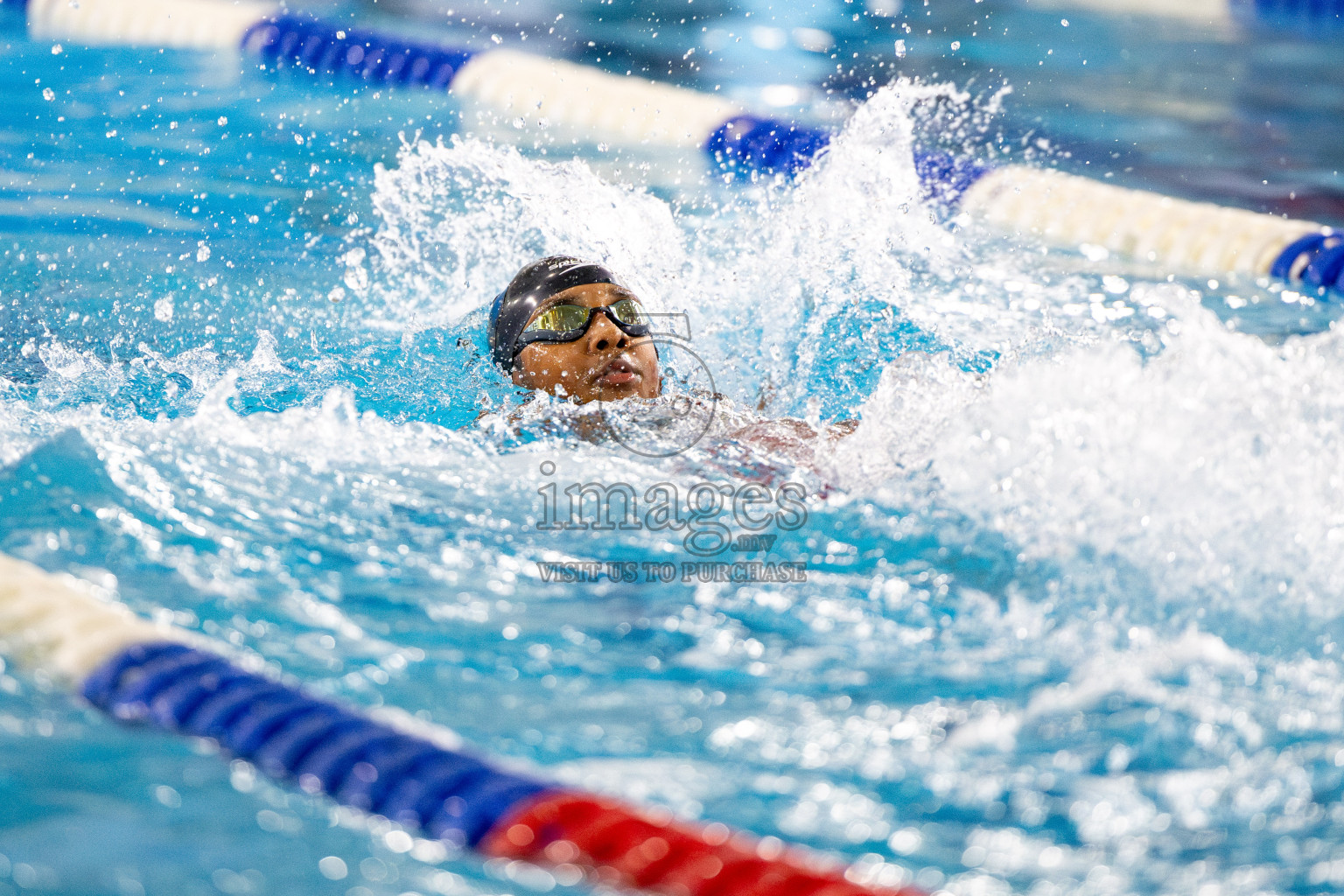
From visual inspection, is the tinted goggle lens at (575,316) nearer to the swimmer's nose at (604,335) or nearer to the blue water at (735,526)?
the swimmer's nose at (604,335)

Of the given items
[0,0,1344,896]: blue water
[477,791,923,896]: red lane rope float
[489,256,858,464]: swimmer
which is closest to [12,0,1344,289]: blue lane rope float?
[0,0,1344,896]: blue water

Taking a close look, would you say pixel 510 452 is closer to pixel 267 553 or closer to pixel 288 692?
pixel 267 553

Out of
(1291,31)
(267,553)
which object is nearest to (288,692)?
(267,553)

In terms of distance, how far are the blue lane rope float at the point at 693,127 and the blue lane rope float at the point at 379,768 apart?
3213 millimetres

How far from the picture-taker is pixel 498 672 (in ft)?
6.32

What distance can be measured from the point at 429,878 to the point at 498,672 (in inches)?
17.7

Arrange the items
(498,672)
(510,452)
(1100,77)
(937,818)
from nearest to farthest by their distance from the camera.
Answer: (937,818), (498,672), (510,452), (1100,77)

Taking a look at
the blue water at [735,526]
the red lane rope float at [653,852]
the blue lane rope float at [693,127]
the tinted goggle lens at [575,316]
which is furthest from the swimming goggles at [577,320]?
the blue lane rope float at [693,127]

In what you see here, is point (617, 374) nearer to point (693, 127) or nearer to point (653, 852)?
point (653, 852)

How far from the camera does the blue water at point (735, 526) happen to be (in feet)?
5.33

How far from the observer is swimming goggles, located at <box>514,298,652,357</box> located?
9.91 ft

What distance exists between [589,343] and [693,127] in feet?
8.20

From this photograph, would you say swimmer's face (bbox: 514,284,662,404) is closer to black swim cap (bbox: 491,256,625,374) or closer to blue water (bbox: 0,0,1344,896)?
black swim cap (bbox: 491,256,625,374)

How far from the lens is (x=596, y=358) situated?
119 inches
